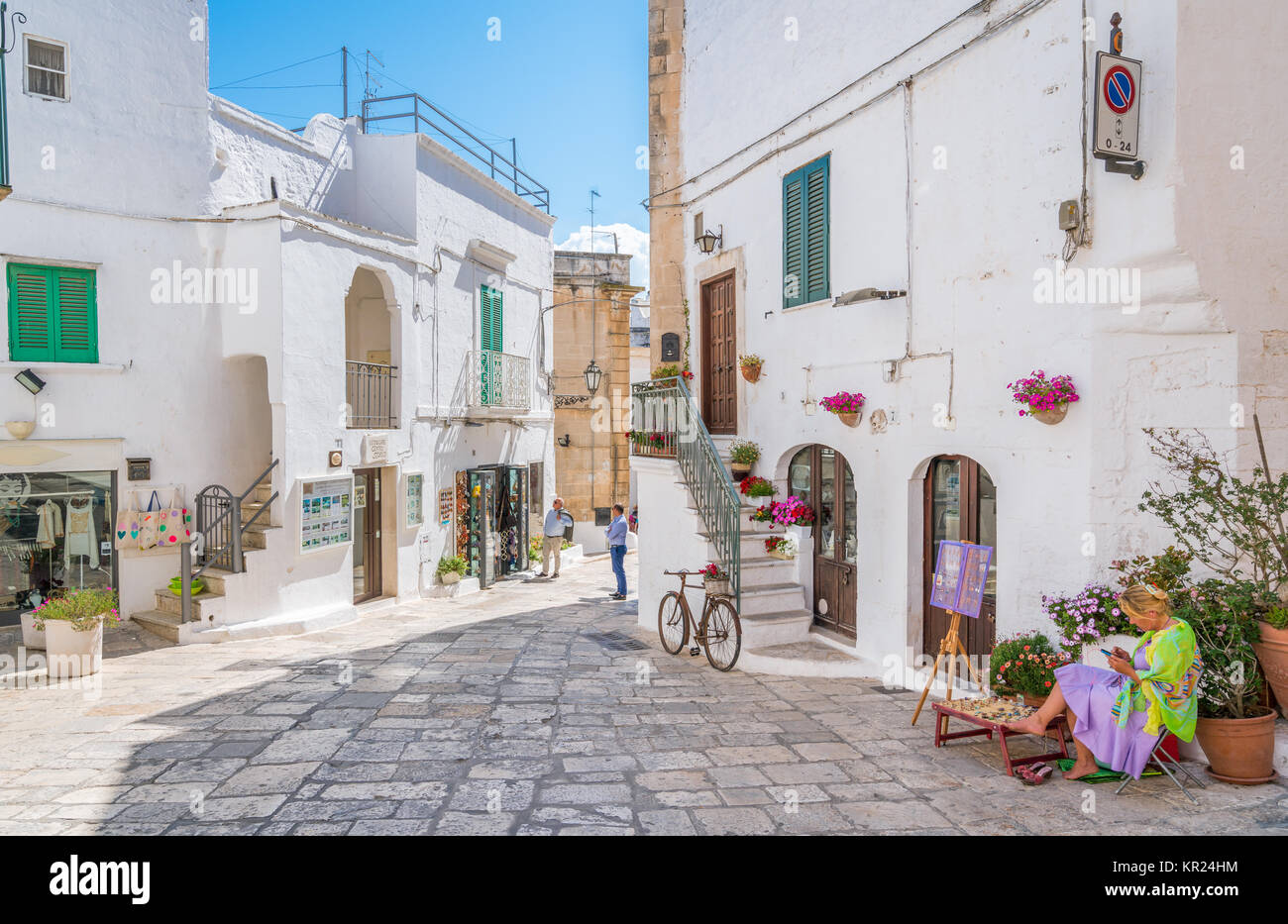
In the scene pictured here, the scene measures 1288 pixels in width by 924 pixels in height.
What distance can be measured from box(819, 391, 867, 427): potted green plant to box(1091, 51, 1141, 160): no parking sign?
10.9 ft

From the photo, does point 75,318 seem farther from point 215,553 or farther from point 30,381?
point 215,553

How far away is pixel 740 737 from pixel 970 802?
5.94 feet

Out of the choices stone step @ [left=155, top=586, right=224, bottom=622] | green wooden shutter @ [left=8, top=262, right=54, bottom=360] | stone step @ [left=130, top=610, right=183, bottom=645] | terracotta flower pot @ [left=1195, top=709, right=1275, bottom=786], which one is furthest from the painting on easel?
green wooden shutter @ [left=8, top=262, right=54, bottom=360]

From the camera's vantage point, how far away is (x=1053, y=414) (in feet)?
20.3

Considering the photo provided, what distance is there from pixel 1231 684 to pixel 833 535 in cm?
453

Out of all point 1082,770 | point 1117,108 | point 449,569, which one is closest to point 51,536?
point 449,569

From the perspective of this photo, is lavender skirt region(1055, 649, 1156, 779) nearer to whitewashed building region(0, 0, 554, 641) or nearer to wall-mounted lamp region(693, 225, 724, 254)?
wall-mounted lamp region(693, 225, 724, 254)

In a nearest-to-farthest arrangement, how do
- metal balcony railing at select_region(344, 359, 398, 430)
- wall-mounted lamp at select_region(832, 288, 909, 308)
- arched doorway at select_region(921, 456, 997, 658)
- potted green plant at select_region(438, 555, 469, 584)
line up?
arched doorway at select_region(921, 456, 997, 658) → wall-mounted lamp at select_region(832, 288, 909, 308) → metal balcony railing at select_region(344, 359, 398, 430) → potted green plant at select_region(438, 555, 469, 584)

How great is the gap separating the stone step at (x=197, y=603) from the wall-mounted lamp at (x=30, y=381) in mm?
2873

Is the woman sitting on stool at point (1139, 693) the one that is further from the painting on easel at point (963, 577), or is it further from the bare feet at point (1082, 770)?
the painting on easel at point (963, 577)

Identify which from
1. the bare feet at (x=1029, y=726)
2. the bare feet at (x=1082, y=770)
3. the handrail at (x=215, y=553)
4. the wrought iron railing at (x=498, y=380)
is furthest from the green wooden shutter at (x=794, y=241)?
the wrought iron railing at (x=498, y=380)

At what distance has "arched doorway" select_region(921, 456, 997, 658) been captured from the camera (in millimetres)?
7277

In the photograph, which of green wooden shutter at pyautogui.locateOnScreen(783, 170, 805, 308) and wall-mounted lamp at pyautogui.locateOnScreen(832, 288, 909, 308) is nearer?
wall-mounted lamp at pyautogui.locateOnScreen(832, 288, 909, 308)

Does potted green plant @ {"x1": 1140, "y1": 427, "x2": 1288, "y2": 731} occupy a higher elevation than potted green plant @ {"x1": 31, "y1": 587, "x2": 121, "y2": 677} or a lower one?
higher
